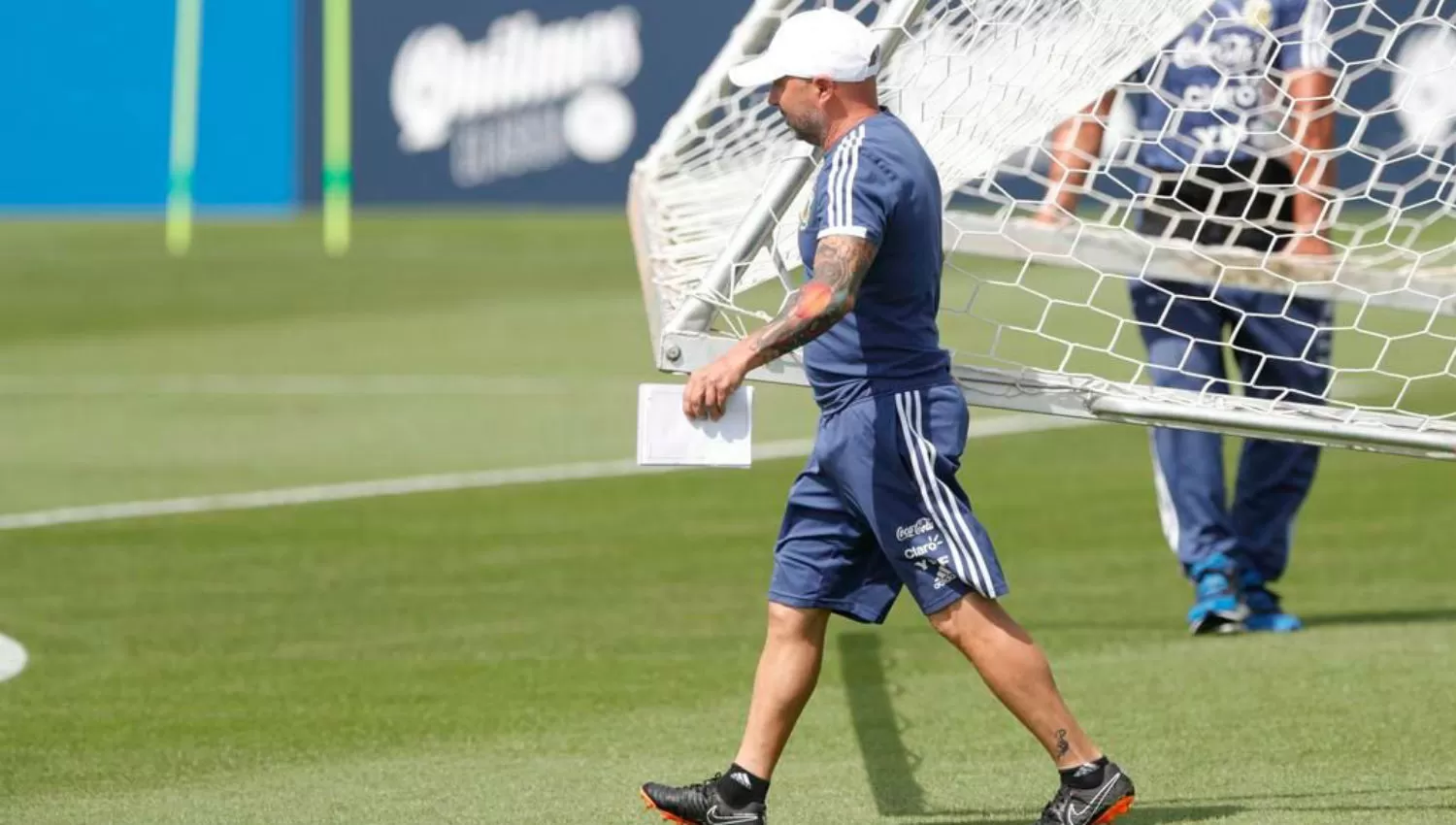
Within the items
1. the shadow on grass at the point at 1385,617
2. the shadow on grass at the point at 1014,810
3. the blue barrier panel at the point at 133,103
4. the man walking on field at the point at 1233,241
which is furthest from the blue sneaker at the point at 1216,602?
the blue barrier panel at the point at 133,103

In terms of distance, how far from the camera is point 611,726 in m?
7.26

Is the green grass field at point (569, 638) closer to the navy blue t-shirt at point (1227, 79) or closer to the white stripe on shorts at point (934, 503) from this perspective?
the white stripe on shorts at point (934, 503)

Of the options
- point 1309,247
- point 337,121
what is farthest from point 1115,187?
point 337,121

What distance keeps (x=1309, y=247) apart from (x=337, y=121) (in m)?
23.0

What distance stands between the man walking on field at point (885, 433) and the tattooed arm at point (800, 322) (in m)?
0.01

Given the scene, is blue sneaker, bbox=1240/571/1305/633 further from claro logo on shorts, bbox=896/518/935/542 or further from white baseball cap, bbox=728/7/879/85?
white baseball cap, bbox=728/7/879/85

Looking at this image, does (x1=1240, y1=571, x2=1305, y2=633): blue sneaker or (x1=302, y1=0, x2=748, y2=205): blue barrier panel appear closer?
(x1=1240, y1=571, x2=1305, y2=633): blue sneaker

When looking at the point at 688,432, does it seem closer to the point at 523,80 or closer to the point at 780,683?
the point at 780,683

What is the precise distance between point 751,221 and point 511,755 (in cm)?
166

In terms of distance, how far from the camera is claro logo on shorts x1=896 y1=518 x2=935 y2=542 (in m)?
5.81

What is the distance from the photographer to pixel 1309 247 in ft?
27.9

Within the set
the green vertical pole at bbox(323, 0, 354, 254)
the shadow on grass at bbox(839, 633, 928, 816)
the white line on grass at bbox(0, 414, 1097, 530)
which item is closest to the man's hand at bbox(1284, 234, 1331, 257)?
the shadow on grass at bbox(839, 633, 928, 816)

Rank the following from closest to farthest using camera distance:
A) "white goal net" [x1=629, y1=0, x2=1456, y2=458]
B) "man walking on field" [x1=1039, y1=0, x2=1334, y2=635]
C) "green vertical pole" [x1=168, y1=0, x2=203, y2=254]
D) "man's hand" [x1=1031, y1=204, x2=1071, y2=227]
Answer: "white goal net" [x1=629, y1=0, x2=1456, y2=458]
"man's hand" [x1=1031, y1=204, x2=1071, y2=227]
"man walking on field" [x1=1039, y1=0, x2=1334, y2=635]
"green vertical pole" [x1=168, y1=0, x2=203, y2=254]

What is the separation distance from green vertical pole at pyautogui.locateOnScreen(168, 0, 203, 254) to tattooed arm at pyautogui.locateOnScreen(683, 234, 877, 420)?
23539mm
